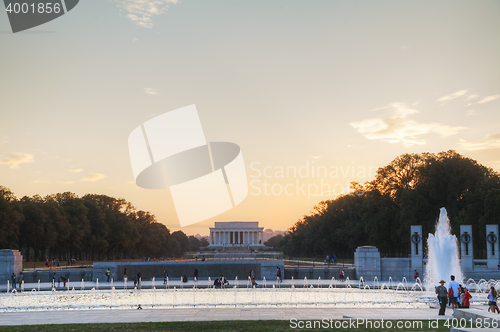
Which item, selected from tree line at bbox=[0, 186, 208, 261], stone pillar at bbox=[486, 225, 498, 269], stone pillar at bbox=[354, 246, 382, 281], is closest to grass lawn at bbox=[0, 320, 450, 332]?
stone pillar at bbox=[354, 246, 382, 281]

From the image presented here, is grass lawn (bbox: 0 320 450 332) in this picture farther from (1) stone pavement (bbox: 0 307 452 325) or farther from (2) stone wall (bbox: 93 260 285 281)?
(2) stone wall (bbox: 93 260 285 281)

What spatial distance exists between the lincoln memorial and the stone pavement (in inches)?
5739

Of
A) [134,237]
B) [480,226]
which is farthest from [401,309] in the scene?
[134,237]

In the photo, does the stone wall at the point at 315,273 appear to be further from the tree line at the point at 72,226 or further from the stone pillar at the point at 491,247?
the tree line at the point at 72,226

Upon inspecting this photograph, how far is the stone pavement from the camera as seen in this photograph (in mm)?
20547

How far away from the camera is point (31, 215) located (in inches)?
2891

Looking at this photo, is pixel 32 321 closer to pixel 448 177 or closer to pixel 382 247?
pixel 448 177

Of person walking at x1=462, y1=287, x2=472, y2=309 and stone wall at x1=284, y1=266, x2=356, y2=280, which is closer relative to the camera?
person walking at x1=462, y1=287, x2=472, y2=309

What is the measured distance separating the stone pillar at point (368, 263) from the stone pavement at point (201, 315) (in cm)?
2160

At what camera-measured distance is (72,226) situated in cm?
8231

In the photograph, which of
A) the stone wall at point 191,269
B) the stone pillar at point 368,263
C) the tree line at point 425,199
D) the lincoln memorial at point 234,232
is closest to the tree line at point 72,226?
the stone wall at point 191,269

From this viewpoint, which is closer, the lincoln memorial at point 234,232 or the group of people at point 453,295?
the group of people at point 453,295

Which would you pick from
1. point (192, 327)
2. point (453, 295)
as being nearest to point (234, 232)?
point (453, 295)

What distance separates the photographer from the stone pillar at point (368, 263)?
44781 millimetres
